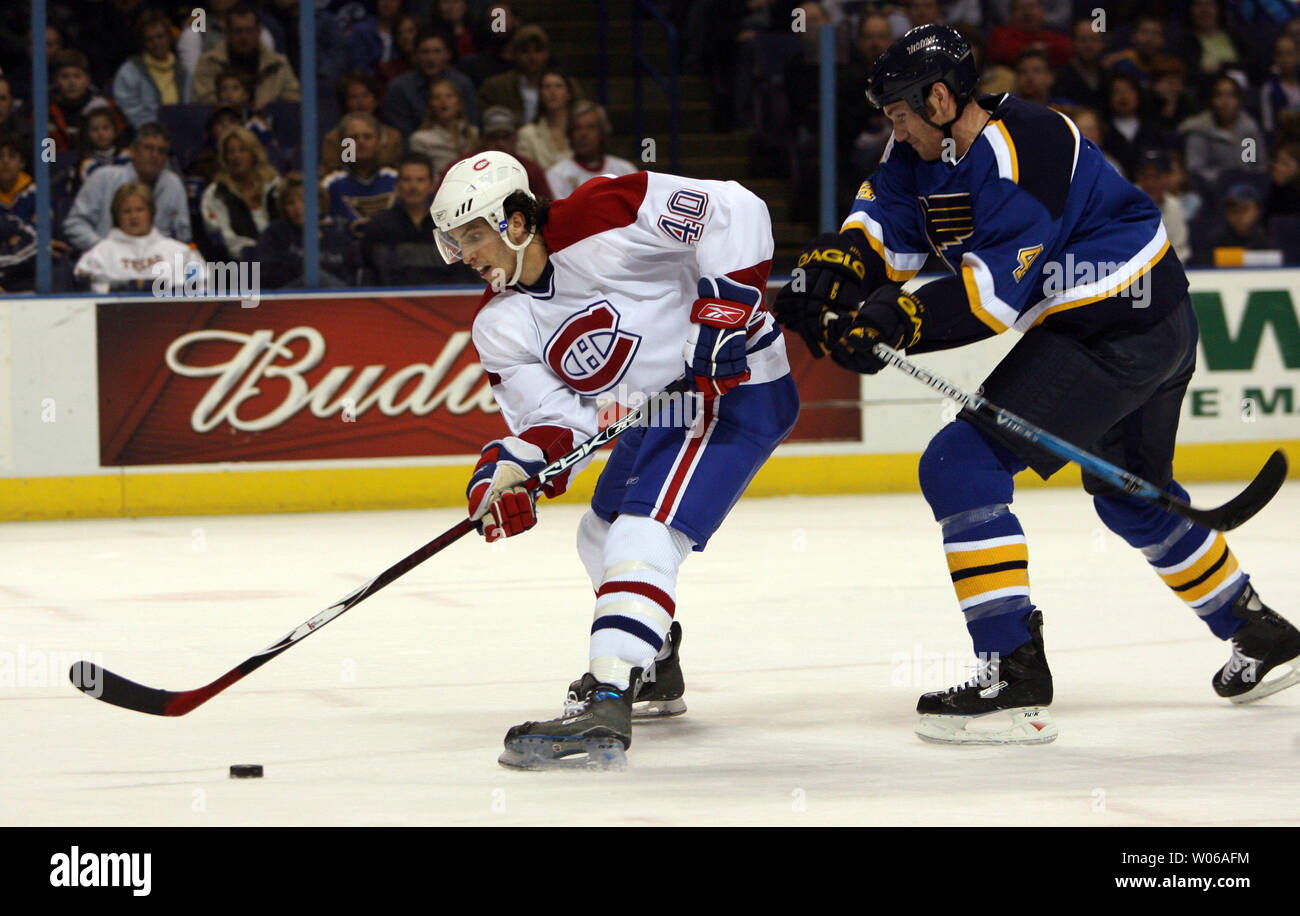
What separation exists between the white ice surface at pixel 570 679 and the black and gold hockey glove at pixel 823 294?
2.54 ft

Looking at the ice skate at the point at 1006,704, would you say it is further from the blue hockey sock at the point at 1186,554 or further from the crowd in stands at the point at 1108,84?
the crowd in stands at the point at 1108,84

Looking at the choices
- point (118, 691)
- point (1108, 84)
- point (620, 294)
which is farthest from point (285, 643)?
point (1108, 84)

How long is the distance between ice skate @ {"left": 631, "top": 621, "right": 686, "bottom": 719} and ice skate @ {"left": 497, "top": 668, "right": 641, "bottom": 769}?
1.40ft

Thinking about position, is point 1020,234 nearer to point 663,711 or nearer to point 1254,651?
point 1254,651

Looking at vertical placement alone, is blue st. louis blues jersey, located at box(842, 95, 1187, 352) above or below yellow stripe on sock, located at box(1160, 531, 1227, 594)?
above

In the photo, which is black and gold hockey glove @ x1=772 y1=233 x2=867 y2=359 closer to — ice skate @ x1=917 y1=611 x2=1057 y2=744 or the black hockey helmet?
the black hockey helmet

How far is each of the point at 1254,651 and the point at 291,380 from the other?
425cm

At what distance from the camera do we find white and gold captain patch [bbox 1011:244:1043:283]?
11.9 ft

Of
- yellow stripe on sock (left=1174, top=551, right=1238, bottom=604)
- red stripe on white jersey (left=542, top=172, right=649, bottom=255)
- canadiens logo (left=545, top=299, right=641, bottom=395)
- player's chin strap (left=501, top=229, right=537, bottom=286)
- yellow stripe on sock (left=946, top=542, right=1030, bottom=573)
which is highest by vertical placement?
red stripe on white jersey (left=542, top=172, right=649, bottom=255)

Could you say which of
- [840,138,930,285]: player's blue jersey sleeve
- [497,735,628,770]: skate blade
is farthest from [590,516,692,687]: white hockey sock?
[840,138,930,285]: player's blue jersey sleeve

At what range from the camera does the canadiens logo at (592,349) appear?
377cm

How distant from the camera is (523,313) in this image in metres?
3.78
